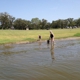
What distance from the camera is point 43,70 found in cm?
921

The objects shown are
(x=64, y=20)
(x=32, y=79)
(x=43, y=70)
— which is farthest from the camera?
(x=64, y=20)

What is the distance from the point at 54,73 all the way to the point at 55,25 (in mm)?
146919

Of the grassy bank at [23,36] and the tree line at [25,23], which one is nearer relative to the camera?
the grassy bank at [23,36]

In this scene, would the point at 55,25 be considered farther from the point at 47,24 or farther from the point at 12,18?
the point at 12,18

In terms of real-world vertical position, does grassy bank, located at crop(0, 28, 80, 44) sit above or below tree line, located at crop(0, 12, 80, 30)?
below

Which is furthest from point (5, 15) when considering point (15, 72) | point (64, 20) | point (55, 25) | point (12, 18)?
point (15, 72)

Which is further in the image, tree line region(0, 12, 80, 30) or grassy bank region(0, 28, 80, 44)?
tree line region(0, 12, 80, 30)

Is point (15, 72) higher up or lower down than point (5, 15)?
lower down

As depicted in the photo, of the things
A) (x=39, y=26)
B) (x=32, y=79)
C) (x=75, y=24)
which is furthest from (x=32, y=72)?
(x=75, y=24)

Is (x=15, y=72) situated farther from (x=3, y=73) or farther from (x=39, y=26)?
(x=39, y=26)

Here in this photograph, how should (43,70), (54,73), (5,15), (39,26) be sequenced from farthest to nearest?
(39,26) < (5,15) < (43,70) < (54,73)

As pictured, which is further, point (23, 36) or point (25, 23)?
point (25, 23)

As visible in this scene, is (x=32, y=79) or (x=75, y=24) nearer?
(x=32, y=79)

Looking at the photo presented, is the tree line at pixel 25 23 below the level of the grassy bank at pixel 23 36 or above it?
above
